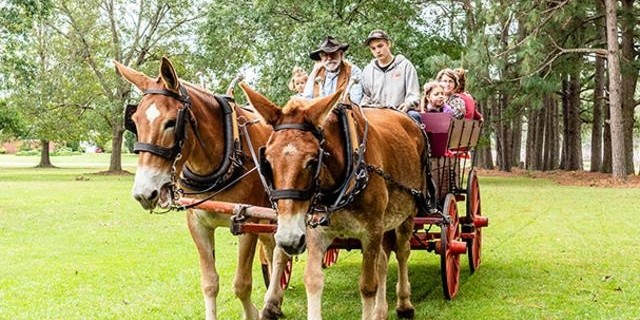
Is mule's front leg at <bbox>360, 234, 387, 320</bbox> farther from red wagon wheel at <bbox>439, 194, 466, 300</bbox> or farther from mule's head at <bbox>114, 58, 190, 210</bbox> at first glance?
red wagon wheel at <bbox>439, 194, 466, 300</bbox>

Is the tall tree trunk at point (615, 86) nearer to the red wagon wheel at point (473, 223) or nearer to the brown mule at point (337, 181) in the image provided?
the red wagon wheel at point (473, 223)

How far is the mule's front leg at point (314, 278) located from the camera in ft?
16.1

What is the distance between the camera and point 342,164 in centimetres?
479

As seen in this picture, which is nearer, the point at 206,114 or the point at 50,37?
the point at 206,114

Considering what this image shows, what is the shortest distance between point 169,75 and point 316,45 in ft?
68.7

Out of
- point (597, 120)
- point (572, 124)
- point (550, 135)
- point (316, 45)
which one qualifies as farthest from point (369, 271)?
point (550, 135)

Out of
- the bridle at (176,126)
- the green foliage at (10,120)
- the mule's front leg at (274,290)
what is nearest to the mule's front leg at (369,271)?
the mule's front leg at (274,290)

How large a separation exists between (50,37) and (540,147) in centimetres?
2984

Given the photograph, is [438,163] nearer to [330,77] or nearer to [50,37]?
[330,77]

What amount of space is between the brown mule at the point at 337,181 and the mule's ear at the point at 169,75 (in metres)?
0.65

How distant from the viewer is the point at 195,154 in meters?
5.46

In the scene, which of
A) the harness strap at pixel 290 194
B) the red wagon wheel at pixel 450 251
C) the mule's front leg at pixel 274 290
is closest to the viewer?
the harness strap at pixel 290 194

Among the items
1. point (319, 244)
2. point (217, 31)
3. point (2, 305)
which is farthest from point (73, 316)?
point (217, 31)

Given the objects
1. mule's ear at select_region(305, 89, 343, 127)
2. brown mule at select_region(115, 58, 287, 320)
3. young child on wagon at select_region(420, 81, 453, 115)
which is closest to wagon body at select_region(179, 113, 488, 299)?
young child on wagon at select_region(420, 81, 453, 115)
